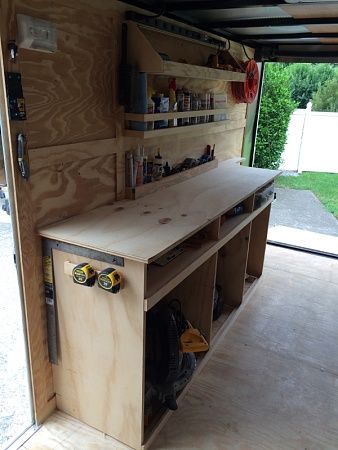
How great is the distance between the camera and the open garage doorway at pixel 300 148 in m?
5.07

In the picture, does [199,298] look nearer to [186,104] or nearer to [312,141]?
[186,104]

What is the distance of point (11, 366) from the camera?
203 centimetres

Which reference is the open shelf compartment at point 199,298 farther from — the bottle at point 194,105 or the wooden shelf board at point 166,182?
the bottle at point 194,105

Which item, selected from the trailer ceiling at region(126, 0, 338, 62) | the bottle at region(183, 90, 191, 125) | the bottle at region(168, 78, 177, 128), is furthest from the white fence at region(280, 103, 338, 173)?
the bottle at region(168, 78, 177, 128)

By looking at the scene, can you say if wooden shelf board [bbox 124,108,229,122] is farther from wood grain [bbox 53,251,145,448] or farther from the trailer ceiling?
wood grain [bbox 53,251,145,448]

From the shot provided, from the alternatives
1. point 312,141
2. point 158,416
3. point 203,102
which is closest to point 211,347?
point 158,416

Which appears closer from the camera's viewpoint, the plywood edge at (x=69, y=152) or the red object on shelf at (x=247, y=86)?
the plywood edge at (x=69, y=152)

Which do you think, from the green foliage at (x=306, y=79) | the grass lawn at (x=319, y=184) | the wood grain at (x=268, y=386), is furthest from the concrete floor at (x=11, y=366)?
the green foliage at (x=306, y=79)

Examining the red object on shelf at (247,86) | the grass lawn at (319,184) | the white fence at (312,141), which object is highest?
the red object on shelf at (247,86)

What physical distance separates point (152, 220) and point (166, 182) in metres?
0.61

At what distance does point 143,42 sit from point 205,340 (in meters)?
1.56

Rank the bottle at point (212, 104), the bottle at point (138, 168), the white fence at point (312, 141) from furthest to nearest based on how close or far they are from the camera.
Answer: the white fence at point (312, 141), the bottle at point (212, 104), the bottle at point (138, 168)

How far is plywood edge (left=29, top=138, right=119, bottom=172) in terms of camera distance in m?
1.42

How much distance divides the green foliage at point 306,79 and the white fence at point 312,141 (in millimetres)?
1212
